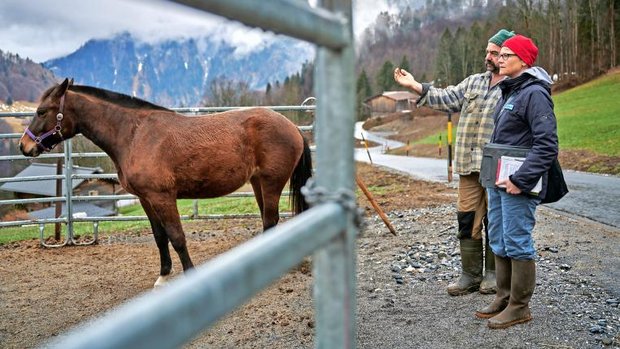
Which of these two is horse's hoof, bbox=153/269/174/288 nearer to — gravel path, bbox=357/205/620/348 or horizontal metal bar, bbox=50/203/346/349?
gravel path, bbox=357/205/620/348

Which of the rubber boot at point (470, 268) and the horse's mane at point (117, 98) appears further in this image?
the horse's mane at point (117, 98)

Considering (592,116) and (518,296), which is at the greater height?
(592,116)

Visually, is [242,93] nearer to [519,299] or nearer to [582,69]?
[519,299]

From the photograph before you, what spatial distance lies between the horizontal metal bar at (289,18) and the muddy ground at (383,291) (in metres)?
1.45

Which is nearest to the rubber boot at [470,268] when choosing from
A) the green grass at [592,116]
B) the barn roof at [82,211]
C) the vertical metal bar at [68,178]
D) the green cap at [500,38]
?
the green cap at [500,38]

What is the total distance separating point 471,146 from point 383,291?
1.32 meters

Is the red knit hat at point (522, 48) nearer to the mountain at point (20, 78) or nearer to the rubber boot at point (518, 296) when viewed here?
the rubber boot at point (518, 296)

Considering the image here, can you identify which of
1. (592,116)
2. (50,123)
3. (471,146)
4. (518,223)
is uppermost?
(592,116)

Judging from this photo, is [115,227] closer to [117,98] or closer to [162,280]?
[162,280]

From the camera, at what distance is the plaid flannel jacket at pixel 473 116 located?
3.90 m

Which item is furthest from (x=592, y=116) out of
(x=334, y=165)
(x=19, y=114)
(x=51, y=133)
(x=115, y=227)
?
(x=334, y=165)

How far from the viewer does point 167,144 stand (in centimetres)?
445

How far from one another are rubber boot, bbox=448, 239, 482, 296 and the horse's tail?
5.75ft

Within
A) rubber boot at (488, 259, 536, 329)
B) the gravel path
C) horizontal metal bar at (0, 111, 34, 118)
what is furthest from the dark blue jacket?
horizontal metal bar at (0, 111, 34, 118)
